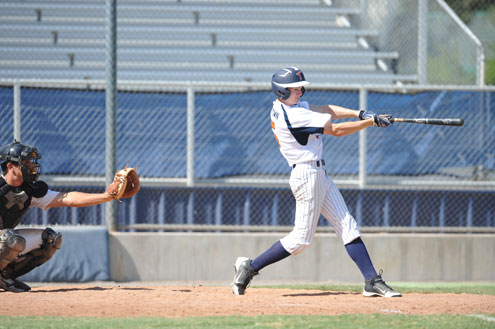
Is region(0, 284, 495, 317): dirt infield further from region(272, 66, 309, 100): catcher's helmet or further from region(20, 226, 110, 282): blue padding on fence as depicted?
region(20, 226, 110, 282): blue padding on fence

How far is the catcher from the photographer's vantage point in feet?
20.6

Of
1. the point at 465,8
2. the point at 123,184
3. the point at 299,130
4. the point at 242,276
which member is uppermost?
the point at 465,8

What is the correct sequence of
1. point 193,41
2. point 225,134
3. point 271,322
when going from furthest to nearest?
point 193,41 → point 225,134 → point 271,322

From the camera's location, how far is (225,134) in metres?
9.58

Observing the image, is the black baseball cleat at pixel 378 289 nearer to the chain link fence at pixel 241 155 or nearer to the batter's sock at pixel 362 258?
the batter's sock at pixel 362 258

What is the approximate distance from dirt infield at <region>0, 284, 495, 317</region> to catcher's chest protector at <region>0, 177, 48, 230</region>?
641 millimetres

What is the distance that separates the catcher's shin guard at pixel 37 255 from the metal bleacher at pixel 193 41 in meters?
5.74

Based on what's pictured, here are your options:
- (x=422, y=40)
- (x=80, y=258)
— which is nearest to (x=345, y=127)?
(x=80, y=258)

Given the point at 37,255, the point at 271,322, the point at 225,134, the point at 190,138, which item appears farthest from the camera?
the point at 225,134

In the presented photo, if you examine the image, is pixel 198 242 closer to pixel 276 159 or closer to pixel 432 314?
pixel 276 159

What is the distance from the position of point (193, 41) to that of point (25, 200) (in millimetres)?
6911

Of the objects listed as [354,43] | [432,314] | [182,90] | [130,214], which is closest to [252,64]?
[354,43]

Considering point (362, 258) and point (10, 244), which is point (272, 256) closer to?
point (362, 258)

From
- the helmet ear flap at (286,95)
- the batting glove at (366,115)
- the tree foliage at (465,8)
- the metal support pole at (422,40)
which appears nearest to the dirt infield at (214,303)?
the batting glove at (366,115)
